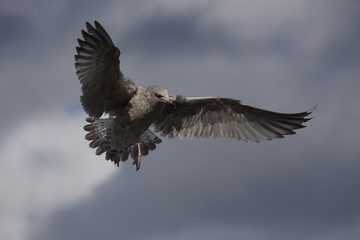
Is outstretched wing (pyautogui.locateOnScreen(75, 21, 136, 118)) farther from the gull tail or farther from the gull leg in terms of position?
the gull leg

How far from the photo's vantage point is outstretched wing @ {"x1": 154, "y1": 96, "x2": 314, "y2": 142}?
15.1 metres

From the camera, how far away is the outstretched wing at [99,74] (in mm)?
13023

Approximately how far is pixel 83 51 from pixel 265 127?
14.4 ft

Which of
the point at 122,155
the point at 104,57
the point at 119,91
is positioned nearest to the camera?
the point at 104,57

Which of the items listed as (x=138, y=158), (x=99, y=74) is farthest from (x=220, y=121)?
(x=99, y=74)

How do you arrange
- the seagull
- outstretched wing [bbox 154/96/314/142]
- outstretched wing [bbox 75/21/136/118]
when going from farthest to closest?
outstretched wing [bbox 154/96/314/142] < the seagull < outstretched wing [bbox 75/21/136/118]

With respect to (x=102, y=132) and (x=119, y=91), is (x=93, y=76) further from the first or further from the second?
(x=102, y=132)

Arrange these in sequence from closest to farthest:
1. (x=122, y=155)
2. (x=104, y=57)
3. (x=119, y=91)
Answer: (x=104, y=57)
(x=119, y=91)
(x=122, y=155)

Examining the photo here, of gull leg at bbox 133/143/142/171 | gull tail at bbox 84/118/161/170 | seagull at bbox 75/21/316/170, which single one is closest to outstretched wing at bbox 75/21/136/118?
seagull at bbox 75/21/316/170

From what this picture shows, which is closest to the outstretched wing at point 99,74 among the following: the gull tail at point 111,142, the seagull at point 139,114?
the seagull at point 139,114

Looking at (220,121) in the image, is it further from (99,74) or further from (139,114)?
(99,74)

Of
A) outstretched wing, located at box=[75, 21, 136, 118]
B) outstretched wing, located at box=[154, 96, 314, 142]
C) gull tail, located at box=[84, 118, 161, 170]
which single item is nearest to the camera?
outstretched wing, located at box=[75, 21, 136, 118]

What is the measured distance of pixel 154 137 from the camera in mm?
15375

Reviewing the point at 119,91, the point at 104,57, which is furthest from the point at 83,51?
the point at 119,91
